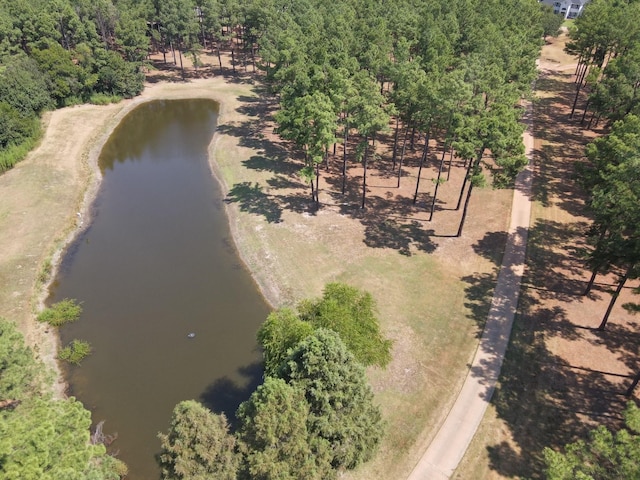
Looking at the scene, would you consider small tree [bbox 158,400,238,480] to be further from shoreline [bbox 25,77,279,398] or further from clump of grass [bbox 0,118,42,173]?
clump of grass [bbox 0,118,42,173]

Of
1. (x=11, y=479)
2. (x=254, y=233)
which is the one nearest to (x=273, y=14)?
(x=254, y=233)

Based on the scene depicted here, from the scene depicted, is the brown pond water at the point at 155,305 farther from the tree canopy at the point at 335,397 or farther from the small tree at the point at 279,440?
the tree canopy at the point at 335,397

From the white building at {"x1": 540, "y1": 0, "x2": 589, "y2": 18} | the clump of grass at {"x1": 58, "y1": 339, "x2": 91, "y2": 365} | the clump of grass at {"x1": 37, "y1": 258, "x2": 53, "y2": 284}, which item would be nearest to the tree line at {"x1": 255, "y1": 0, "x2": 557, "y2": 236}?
the clump of grass at {"x1": 58, "y1": 339, "x2": 91, "y2": 365}

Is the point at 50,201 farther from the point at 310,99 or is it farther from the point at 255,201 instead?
the point at 310,99

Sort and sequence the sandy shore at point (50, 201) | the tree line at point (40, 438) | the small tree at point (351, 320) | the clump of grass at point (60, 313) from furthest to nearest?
the sandy shore at point (50, 201), the clump of grass at point (60, 313), the small tree at point (351, 320), the tree line at point (40, 438)

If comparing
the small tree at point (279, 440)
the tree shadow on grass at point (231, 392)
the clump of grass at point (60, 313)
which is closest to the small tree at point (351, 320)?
the small tree at point (279, 440)

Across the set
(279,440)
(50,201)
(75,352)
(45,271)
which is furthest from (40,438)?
(50,201)
